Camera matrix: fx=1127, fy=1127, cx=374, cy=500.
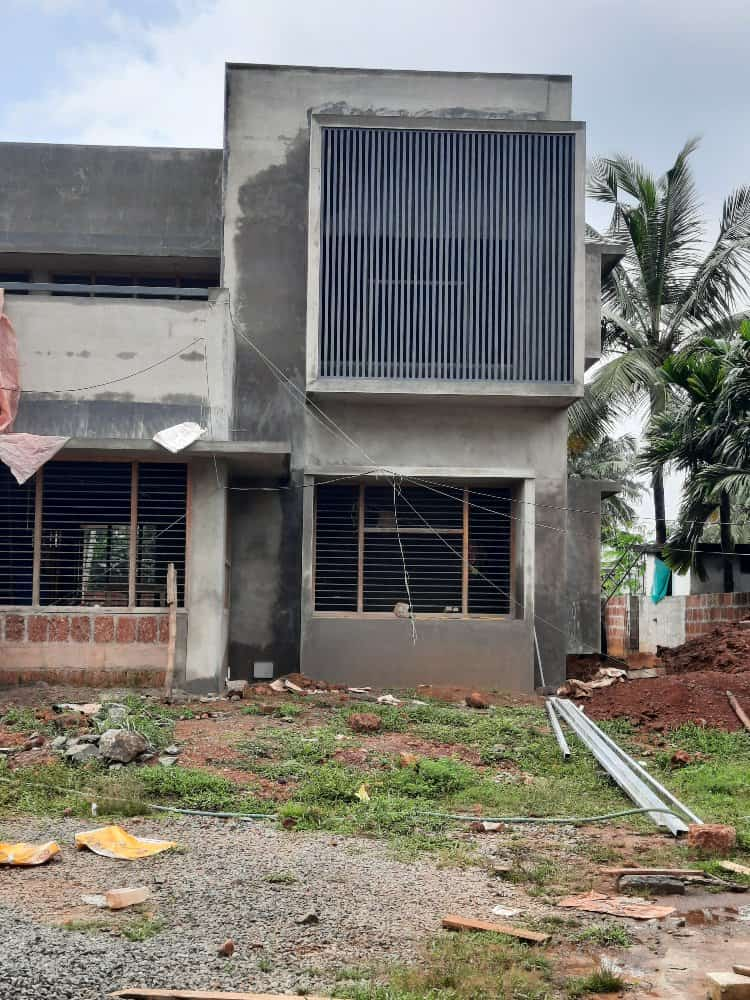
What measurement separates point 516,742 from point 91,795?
4.26m

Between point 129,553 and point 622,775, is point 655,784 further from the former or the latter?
point 129,553

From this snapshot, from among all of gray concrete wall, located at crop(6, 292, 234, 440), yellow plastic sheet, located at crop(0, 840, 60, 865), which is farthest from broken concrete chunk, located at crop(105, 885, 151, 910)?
gray concrete wall, located at crop(6, 292, 234, 440)

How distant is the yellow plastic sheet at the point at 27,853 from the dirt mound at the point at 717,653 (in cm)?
915

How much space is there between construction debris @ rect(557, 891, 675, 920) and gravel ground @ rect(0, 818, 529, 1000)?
0.29m

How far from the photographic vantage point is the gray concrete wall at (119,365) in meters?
13.4

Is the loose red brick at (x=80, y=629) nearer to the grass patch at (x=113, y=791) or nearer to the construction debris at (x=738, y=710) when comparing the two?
the grass patch at (x=113, y=791)

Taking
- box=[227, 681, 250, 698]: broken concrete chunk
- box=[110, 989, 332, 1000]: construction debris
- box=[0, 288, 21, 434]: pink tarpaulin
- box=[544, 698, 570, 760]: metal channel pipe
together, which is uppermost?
box=[0, 288, 21, 434]: pink tarpaulin

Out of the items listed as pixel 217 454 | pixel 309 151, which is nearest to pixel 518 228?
pixel 309 151

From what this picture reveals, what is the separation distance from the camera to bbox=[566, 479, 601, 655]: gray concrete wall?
55.2 ft

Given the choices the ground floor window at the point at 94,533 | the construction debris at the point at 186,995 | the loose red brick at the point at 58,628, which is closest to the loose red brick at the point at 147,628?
the ground floor window at the point at 94,533

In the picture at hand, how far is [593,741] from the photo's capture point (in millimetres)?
10484

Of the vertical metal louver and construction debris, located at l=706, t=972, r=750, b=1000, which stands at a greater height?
the vertical metal louver

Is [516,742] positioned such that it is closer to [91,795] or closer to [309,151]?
[91,795]

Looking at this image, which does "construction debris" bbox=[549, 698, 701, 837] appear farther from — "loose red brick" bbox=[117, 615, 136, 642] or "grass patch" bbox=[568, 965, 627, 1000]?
"loose red brick" bbox=[117, 615, 136, 642]
